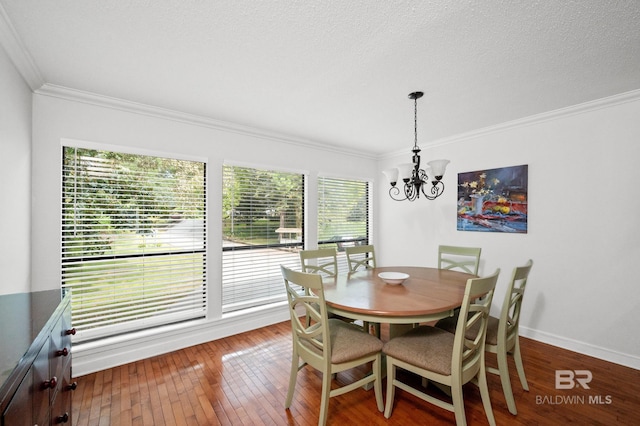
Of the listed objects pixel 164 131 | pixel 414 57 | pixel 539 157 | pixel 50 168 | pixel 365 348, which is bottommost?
pixel 365 348

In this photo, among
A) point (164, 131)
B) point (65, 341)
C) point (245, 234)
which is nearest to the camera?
point (65, 341)

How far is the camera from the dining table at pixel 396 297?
1782 mm

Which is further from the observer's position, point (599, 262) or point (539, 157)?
point (539, 157)

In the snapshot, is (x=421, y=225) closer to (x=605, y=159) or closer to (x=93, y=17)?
(x=605, y=159)

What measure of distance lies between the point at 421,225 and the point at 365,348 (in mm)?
2682

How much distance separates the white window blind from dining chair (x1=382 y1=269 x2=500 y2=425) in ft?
7.39

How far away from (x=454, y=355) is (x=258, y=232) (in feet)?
8.43

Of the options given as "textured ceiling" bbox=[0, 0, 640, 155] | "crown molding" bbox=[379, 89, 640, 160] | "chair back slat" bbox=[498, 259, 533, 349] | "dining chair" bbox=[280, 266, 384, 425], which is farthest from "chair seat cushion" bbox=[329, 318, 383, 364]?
"crown molding" bbox=[379, 89, 640, 160]

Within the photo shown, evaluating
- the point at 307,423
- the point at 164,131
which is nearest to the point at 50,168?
the point at 164,131

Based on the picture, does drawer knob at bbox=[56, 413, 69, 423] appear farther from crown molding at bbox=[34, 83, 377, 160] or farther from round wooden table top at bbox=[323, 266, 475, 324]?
crown molding at bbox=[34, 83, 377, 160]

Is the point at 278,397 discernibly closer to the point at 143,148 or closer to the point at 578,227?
the point at 143,148

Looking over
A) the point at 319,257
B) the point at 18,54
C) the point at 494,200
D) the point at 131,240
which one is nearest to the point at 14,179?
the point at 18,54

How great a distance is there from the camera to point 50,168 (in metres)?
2.33

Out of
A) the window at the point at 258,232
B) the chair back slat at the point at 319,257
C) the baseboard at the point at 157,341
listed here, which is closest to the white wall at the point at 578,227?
the chair back slat at the point at 319,257
